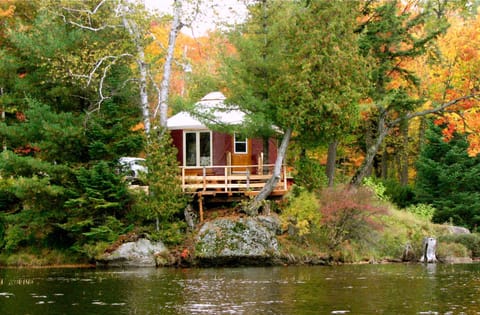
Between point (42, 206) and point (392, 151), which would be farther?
point (392, 151)

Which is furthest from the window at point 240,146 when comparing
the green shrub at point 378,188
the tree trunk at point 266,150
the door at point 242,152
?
the green shrub at point 378,188

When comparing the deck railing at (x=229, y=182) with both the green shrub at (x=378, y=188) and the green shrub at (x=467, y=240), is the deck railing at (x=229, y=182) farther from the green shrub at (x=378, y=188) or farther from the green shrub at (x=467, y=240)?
the green shrub at (x=467, y=240)

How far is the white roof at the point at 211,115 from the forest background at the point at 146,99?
1.67 feet

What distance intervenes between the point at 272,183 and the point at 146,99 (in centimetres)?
633

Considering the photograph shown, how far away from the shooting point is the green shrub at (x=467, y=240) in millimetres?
31625

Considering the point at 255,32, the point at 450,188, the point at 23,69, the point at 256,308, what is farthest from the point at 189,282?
the point at 450,188

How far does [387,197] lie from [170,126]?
36.3 ft

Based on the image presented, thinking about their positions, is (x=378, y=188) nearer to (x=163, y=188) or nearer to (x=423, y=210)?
(x=423, y=210)

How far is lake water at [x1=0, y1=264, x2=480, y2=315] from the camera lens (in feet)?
53.1

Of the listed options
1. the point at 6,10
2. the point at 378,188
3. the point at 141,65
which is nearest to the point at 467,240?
the point at 378,188

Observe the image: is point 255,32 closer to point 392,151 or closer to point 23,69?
point 23,69

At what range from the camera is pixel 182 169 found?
30.8m

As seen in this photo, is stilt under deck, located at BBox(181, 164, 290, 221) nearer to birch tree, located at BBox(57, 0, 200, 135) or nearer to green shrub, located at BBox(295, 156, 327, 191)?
green shrub, located at BBox(295, 156, 327, 191)

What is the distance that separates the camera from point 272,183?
29984 mm
